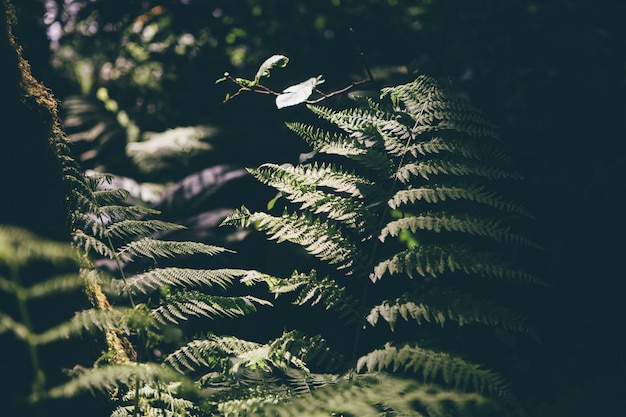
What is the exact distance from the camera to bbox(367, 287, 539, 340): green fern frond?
975mm

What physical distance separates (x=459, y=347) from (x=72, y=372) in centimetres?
138

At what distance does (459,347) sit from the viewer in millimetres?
1785

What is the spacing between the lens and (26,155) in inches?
38.5

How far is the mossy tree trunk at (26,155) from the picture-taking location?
945 mm

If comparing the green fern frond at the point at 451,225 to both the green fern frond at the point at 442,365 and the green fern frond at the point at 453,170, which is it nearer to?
the green fern frond at the point at 453,170

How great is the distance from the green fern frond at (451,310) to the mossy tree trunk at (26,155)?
752 mm

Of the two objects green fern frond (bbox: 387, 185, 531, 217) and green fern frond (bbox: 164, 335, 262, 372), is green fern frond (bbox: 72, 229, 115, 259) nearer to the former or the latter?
green fern frond (bbox: 164, 335, 262, 372)

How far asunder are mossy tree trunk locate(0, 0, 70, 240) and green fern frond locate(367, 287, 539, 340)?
75 centimetres

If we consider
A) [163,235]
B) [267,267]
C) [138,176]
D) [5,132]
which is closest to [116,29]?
[138,176]

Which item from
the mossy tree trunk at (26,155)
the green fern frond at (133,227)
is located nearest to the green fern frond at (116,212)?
the green fern frond at (133,227)

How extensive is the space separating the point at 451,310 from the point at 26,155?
3.18 feet

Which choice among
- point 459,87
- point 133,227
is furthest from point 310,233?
point 459,87

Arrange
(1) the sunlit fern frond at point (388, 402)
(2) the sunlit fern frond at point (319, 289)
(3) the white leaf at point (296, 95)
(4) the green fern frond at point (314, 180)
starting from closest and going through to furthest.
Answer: (1) the sunlit fern frond at point (388, 402) < (2) the sunlit fern frond at point (319, 289) < (4) the green fern frond at point (314, 180) < (3) the white leaf at point (296, 95)

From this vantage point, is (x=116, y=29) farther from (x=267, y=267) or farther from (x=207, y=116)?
(x=267, y=267)
